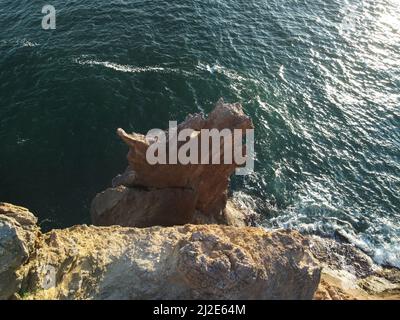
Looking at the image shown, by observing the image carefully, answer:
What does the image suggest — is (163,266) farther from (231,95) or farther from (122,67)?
(122,67)

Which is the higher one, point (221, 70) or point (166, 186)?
point (221, 70)

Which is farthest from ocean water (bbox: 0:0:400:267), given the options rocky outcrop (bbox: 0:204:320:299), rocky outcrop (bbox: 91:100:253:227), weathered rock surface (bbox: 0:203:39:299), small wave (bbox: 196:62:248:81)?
rocky outcrop (bbox: 0:204:320:299)

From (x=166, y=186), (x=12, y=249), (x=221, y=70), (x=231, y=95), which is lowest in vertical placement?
(x=166, y=186)

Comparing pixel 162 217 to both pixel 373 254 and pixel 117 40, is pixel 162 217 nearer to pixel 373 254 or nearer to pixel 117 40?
pixel 373 254

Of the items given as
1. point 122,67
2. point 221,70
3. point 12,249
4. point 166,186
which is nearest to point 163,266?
point 12,249

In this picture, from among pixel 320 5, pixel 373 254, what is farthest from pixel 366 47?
pixel 373 254

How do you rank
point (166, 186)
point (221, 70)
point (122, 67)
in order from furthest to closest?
1. point (221, 70)
2. point (122, 67)
3. point (166, 186)

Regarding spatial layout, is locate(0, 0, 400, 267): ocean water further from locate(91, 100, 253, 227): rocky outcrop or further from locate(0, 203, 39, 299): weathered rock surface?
locate(0, 203, 39, 299): weathered rock surface
